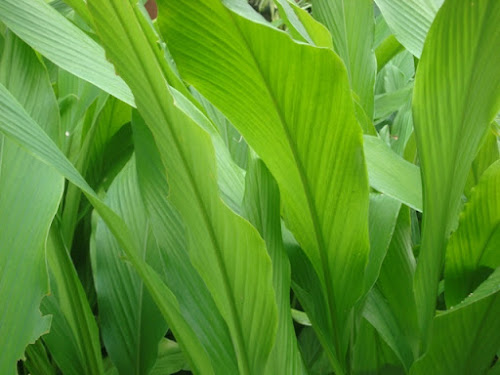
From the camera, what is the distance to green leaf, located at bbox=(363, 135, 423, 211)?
409mm

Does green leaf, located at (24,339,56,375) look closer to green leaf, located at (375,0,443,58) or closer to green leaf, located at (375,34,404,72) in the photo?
green leaf, located at (375,0,443,58)

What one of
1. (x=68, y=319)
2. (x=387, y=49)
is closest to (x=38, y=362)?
(x=68, y=319)

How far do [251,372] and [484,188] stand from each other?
19 centimetres

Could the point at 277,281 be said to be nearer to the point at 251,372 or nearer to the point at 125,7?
the point at 251,372

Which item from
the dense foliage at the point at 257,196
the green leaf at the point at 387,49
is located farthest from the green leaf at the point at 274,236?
the green leaf at the point at 387,49

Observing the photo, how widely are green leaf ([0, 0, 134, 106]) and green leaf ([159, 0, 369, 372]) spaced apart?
0.08 meters

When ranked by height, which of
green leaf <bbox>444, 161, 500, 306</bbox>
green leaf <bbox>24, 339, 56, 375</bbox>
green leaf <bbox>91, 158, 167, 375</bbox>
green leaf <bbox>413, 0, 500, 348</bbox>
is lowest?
green leaf <bbox>24, 339, 56, 375</bbox>

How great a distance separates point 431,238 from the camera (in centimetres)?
38

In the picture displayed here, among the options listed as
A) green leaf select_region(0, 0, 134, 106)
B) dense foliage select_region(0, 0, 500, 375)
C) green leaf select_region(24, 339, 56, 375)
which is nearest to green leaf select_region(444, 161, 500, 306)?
dense foliage select_region(0, 0, 500, 375)

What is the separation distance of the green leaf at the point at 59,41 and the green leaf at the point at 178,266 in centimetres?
4

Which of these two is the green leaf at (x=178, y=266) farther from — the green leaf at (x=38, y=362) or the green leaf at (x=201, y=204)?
the green leaf at (x=38, y=362)

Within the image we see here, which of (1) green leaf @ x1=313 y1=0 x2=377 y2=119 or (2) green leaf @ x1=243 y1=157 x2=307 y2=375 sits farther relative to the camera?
(1) green leaf @ x1=313 y1=0 x2=377 y2=119

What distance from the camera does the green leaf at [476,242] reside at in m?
0.39

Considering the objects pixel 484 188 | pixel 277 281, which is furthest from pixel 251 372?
pixel 484 188
